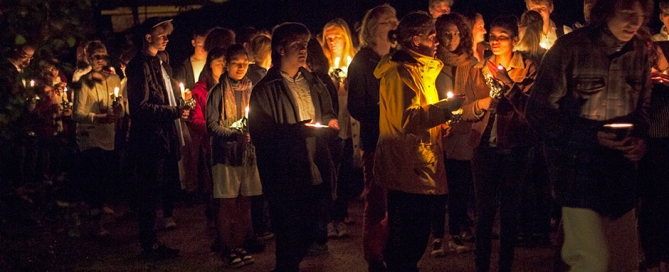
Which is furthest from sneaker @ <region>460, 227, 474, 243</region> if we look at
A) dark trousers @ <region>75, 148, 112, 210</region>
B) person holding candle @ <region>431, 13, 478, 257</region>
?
dark trousers @ <region>75, 148, 112, 210</region>

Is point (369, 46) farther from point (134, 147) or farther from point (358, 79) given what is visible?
point (134, 147)

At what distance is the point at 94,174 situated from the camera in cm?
957

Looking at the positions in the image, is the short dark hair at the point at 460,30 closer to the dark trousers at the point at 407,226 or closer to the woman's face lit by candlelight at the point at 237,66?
the woman's face lit by candlelight at the point at 237,66

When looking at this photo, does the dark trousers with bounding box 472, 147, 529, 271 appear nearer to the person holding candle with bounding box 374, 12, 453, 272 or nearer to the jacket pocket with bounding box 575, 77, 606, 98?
the person holding candle with bounding box 374, 12, 453, 272

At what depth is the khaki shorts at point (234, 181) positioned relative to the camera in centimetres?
788

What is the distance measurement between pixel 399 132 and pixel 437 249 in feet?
8.39

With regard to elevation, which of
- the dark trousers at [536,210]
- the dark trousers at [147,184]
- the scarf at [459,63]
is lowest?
the dark trousers at [536,210]

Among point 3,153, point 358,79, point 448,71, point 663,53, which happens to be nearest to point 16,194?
point 3,153

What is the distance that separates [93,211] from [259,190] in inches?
102

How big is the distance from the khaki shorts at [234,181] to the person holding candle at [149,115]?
0.68 meters

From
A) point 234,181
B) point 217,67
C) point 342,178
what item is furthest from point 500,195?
point 217,67

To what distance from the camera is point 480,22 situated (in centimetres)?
928

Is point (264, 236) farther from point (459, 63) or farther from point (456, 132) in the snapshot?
point (459, 63)

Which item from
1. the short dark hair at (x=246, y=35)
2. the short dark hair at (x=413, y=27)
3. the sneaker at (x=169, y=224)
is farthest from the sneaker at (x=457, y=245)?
the sneaker at (x=169, y=224)
